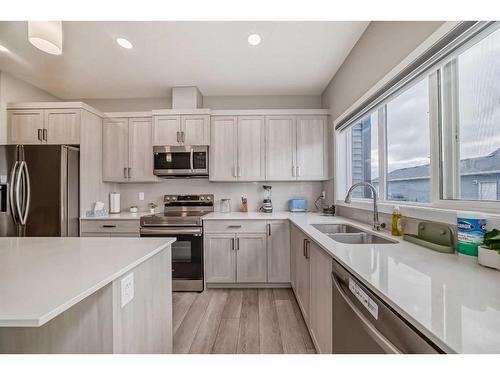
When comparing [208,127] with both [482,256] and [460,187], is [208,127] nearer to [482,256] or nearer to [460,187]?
[460,187]

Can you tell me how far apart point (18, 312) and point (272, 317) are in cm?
203

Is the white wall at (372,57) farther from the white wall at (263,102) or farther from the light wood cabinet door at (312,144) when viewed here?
the white wall at (263,102)

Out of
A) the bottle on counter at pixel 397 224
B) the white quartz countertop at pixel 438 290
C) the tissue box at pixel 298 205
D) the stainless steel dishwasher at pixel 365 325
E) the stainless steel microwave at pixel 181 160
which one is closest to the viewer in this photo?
the white quartz countertop at pixel 438 290

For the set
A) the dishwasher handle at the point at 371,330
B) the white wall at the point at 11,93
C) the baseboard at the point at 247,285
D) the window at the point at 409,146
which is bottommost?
the baseboard at the point at 247,285

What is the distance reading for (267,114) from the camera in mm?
3316

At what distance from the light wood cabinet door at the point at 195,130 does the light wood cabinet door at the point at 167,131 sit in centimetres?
8

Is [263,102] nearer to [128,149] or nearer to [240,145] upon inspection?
[240,145]

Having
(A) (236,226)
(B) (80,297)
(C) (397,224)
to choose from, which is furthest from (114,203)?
(C) (397,224)

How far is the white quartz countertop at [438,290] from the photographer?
0.55 meters

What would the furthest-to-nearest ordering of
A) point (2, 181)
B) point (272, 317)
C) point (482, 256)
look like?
point (2, 181), point (272, 317), point (482, 256)

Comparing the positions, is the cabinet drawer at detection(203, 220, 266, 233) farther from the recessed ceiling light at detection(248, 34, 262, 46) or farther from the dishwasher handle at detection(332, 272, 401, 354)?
the recessed ceiling light at detection(248, 34, 262, 46)

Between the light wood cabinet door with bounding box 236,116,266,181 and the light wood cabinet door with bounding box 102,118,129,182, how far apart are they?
5.27 ft

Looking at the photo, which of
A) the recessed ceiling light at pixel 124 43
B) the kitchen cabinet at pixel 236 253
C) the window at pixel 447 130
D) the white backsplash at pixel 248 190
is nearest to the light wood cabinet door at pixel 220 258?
the kitchen cabinet at pixel 236 253
